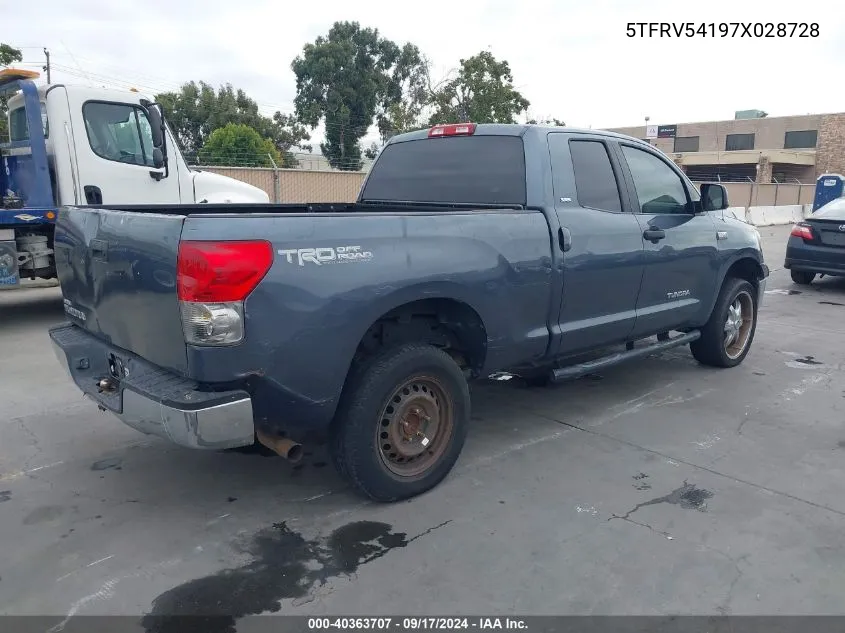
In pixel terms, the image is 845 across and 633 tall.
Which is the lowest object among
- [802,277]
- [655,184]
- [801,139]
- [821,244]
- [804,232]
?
[802,277]

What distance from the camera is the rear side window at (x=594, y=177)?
15.4 ft

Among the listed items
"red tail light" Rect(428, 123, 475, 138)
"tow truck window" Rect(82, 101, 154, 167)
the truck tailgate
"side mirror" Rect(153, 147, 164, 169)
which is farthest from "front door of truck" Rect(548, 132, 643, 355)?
"tow truck window" Rect(82, 101, 154, 167)

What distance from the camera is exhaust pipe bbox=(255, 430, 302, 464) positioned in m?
3.32

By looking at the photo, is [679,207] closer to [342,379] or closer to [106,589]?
[342,379]

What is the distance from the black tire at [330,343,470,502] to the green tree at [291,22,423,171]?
38579 mm

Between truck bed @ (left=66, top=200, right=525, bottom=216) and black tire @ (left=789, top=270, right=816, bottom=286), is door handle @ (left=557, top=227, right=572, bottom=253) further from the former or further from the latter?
black tire @ (left=789, top=270, right=816, bottom=286)

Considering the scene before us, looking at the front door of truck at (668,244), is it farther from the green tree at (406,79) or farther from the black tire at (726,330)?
the green tree at (406,79)

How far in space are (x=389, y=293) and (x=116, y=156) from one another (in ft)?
20.5

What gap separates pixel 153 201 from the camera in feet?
28.3

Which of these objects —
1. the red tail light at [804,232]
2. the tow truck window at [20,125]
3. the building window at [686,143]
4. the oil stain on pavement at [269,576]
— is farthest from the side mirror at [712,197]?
the building window at [686,143]

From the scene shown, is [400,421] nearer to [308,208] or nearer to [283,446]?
[283,446]

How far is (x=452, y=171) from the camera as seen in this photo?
16.1ft

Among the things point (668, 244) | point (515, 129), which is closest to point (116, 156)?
point (515, 129)

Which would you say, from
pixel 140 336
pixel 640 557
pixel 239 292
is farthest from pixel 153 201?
pixel 640 557
